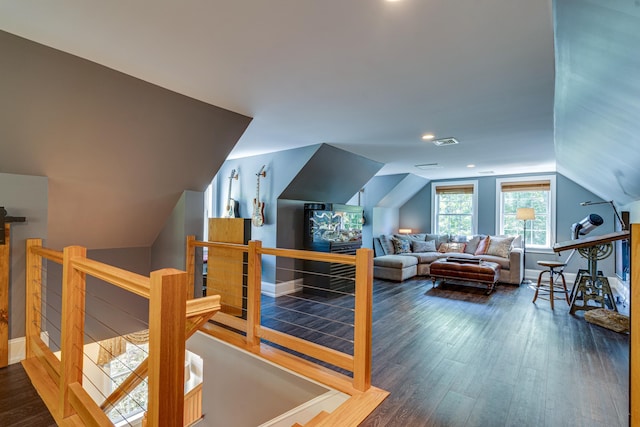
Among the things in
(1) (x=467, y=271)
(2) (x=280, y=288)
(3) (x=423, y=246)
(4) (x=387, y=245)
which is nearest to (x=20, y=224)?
(2) (x=280, y=288)

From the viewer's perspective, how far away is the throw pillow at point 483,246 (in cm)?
683

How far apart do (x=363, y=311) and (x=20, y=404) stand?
2.20m

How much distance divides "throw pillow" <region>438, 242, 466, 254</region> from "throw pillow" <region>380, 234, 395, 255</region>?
50.0 inches

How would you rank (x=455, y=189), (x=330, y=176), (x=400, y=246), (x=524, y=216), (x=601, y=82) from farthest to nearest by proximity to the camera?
1. (x=455, y=189)
2. (x=400, y=246)
3. (x=524, y=216)
4. (x=330, y=176)
5. (x=601, y=82)

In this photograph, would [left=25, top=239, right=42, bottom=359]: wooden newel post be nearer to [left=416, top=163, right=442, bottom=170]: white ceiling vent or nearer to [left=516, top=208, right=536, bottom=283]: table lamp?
[left=416, top=163, right=442, bottom=170]: white ceiling vent

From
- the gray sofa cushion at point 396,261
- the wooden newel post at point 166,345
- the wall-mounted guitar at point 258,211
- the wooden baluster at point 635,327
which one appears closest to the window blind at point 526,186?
the gray sofa cushion at point 396,261

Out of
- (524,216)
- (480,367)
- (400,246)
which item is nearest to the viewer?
(480,367)

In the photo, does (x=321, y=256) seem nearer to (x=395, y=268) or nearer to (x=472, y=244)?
(x=395, y=268)

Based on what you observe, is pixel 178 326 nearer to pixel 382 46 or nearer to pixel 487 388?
pixel 382 46

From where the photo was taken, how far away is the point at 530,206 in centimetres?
707

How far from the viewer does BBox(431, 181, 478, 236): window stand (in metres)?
7.87

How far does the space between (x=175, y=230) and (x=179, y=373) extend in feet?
10.2

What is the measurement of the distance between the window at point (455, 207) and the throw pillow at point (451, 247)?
2.15 ft

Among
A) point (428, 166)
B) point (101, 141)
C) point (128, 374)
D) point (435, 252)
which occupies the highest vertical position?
point (428, 166)
